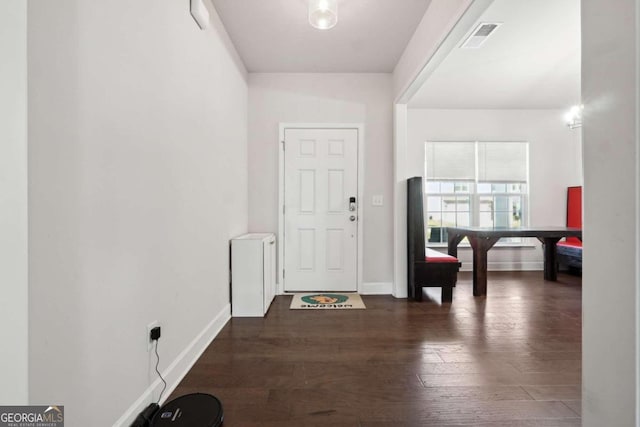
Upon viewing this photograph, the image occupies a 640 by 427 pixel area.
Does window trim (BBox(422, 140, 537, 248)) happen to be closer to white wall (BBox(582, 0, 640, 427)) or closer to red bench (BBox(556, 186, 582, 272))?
red bench (BBox(556, 186, 582, 272))

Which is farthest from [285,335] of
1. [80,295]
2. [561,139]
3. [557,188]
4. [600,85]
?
[561,139]

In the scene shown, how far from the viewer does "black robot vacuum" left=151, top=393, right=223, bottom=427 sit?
1.22m

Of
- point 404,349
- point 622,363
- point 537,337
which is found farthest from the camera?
point 537,337

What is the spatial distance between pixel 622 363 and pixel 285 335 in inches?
75.6

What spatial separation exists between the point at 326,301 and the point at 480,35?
307 cm

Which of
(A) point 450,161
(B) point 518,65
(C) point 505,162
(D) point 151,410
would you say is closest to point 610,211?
(D) point 151,410

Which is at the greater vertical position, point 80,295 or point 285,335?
point 80,295

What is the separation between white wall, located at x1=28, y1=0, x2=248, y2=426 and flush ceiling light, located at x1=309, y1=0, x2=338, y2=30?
33.2 inches

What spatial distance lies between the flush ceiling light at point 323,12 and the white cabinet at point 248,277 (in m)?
1.87

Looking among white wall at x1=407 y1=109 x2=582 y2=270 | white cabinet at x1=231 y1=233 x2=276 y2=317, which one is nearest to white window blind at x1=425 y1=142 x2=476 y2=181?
white wall at x1=407 y1=109 x2=582 y2=270

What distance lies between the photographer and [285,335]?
2199 mm

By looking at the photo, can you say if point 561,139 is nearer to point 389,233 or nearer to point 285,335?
point 389,233

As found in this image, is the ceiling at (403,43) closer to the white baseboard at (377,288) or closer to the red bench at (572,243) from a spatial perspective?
the red bench at (572,243)
